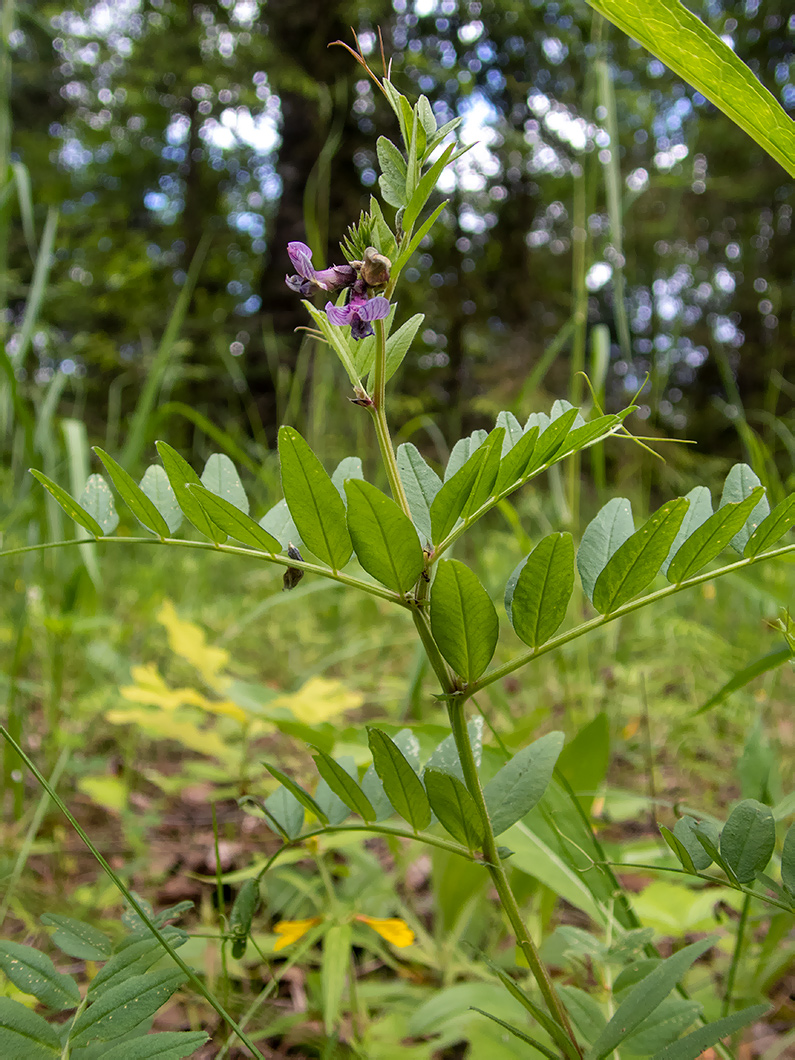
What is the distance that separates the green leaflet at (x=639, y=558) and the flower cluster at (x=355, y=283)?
175 mm

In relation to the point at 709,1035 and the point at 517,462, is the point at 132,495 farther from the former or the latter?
the point at 709,1035

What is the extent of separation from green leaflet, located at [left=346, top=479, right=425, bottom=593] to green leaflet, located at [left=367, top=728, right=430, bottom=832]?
0.08 metres

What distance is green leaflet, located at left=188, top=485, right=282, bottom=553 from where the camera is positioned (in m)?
0.36

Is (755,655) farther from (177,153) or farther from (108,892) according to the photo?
(177,153)

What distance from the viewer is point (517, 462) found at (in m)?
0.38

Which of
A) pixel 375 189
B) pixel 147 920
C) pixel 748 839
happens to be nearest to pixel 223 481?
pixel 147 920

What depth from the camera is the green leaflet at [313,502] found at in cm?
35

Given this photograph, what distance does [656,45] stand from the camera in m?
0.41

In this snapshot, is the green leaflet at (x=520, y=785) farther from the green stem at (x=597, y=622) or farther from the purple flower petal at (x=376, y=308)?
the purple flower petal at (x=376, y=308)

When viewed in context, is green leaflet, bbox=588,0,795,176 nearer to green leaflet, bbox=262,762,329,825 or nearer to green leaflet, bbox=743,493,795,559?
green leaflet, bbox=743,493,795,559

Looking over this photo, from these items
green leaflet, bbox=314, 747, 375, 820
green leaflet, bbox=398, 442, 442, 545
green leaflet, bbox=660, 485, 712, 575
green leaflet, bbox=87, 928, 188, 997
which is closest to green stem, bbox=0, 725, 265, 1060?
green leaflet, bbox=87, 928, 188, 997

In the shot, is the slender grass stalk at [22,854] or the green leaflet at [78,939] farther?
the slender grass stalk at [22,854]

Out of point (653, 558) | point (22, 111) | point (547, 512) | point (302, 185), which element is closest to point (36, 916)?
point (653, 558)

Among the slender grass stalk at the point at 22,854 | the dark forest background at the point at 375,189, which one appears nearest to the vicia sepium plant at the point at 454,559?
the slender grass stalk at the point at 22,854
